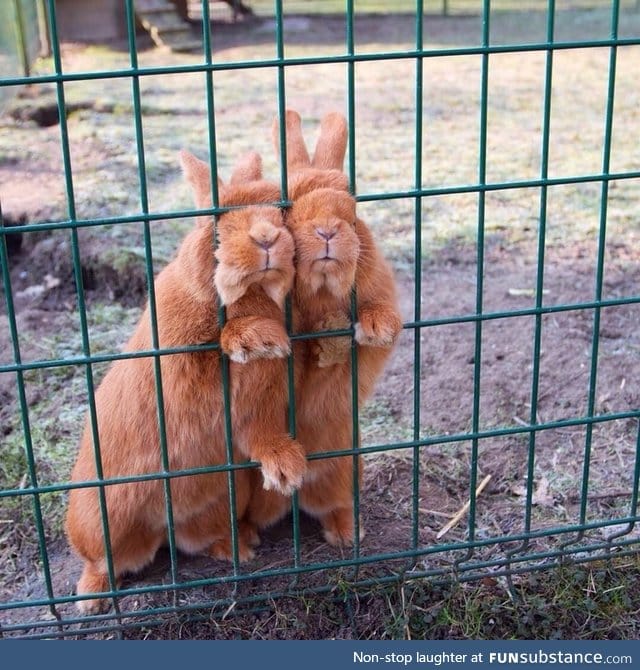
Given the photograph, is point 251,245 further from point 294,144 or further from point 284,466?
point 284,466

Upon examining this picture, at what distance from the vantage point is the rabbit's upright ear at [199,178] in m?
2.71

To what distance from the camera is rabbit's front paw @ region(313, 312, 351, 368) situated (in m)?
2.80

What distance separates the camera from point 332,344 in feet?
9.35

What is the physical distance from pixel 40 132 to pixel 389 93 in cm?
384

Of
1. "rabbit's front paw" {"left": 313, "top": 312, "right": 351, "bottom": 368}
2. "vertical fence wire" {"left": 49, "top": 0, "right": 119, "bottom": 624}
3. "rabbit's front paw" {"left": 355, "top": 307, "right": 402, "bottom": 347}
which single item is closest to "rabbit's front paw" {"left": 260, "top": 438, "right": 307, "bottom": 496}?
"rabbit's front paw" {"left": 313, "top": 312, "right": 351, "bottom": 368}

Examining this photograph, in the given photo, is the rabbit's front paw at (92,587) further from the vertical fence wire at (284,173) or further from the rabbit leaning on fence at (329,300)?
the vertical fence wire at (284,173)

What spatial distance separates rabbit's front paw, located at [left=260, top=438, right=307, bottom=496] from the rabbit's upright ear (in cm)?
78

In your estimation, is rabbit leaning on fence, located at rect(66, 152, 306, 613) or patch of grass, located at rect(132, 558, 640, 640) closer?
rabbit leaning on fence, located at rect(66, 152, 306, 613)

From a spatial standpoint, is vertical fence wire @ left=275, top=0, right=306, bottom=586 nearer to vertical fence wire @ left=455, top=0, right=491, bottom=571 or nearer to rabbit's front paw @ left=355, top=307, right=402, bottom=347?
rabbit's front paw @ left=355, top=307, right=402, bottom=347

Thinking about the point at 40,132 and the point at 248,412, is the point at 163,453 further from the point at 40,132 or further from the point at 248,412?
the point at 40,132

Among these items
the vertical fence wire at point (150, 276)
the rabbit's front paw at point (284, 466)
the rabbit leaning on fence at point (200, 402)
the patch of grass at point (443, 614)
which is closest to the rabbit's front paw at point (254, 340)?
the rabbit leaning on fence at point (200, 402)

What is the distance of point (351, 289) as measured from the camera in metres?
2.69

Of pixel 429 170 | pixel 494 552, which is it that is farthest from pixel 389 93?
pixel 494 552

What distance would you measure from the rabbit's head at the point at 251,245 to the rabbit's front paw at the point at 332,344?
215 mm
